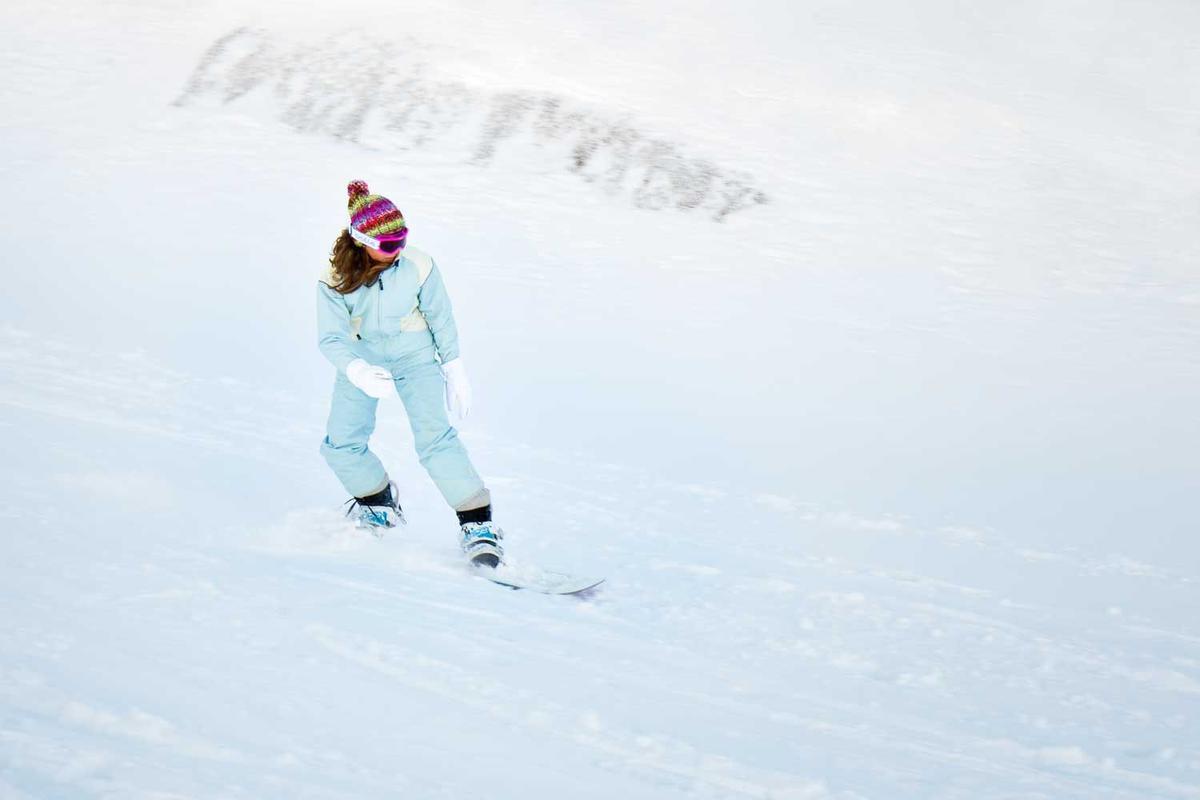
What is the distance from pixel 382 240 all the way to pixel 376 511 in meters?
1.20

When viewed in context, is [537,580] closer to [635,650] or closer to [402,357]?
[635,650]

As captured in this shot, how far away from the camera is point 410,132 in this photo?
11.7m

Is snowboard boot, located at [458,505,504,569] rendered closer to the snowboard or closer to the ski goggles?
the snowboard

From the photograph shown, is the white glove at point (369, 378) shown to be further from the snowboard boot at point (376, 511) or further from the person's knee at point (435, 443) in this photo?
the snowboard boot at point (376, 511)

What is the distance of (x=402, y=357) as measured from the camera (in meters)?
4.55

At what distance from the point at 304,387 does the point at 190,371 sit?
0.64 meters

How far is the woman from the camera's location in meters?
4.29

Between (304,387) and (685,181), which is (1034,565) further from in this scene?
(685,181)

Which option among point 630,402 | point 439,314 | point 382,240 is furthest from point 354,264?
point 630,402

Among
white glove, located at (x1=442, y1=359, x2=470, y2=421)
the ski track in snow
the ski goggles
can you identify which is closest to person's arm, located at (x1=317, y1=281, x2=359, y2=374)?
the ski goggles

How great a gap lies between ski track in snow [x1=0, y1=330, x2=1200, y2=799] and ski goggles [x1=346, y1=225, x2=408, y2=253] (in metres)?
1.21

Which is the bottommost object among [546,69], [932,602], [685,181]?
[932,602]

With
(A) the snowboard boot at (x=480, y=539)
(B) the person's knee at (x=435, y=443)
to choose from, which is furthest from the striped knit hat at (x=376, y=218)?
(A) the snowboard boot at (x=480, y=539)

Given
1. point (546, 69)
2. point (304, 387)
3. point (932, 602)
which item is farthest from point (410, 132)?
point (932, 602)
